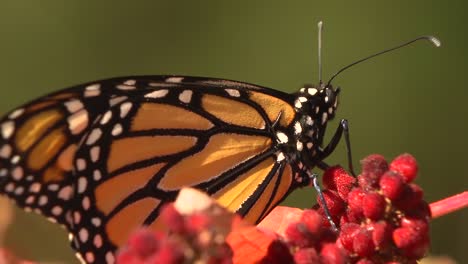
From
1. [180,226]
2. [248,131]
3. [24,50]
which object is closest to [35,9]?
[24,50]

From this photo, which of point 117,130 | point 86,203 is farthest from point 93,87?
point 86,203

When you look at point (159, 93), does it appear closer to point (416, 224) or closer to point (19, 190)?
point (19, 190)

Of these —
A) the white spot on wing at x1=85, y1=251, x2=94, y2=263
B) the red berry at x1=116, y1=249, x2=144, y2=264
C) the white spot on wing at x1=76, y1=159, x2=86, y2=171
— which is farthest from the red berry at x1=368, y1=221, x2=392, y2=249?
the white spot on wing at x1=76, y1=159, x2=86, y2=171

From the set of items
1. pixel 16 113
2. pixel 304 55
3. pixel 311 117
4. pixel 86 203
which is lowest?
pixel 304 55

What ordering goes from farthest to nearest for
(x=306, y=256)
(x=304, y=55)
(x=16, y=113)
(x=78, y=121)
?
1. (x=304, y=55)
2. (x=78, y=121)
3. (x=16, y=113)
4. (x=306, y=256)

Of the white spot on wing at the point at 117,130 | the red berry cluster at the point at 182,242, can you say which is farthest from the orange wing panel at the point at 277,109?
the red berry cluster at the point at 182,242

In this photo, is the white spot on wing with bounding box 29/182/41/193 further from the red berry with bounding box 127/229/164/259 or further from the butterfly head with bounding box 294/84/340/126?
the red berry with bounding box 127/229/164/259

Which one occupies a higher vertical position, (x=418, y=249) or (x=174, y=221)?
(x=174, y=221)
